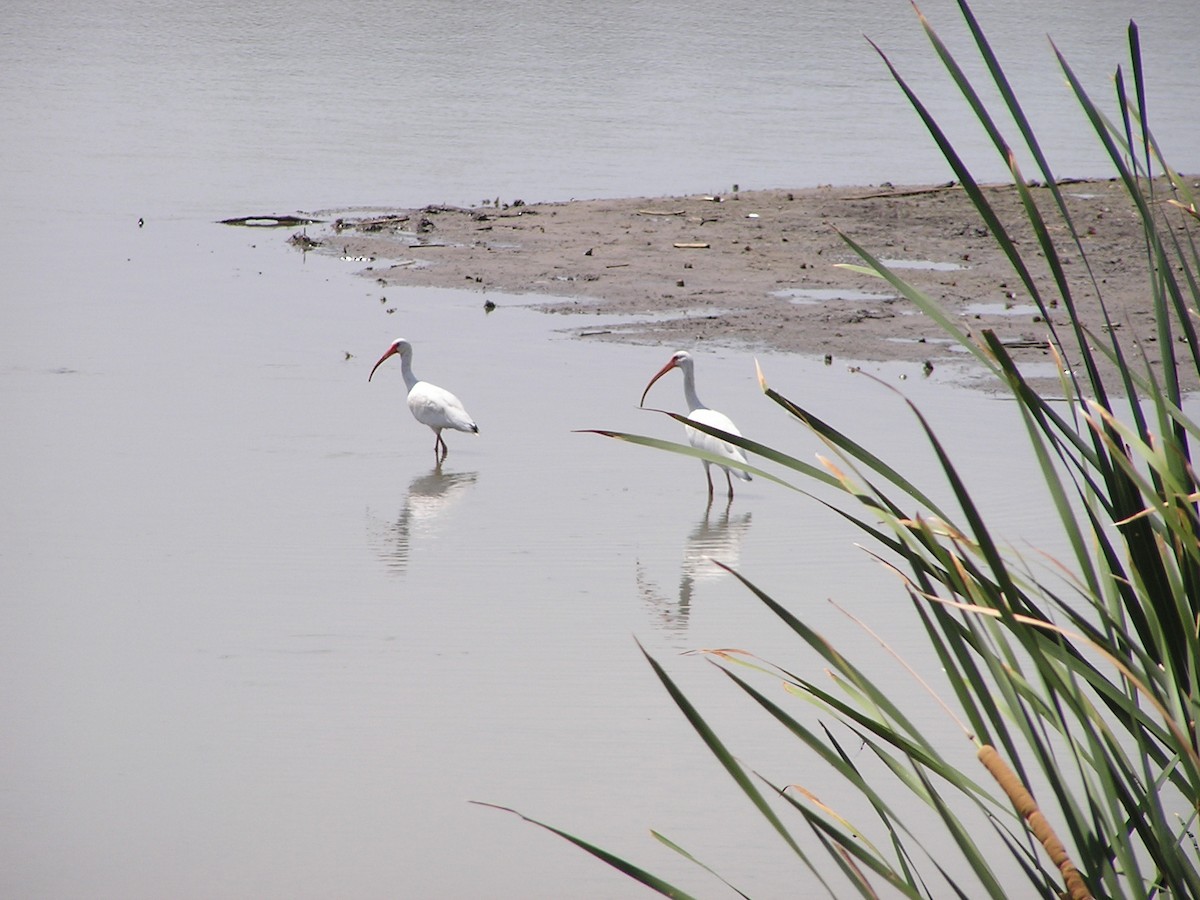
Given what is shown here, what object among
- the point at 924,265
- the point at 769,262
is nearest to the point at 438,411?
the point at 769,262

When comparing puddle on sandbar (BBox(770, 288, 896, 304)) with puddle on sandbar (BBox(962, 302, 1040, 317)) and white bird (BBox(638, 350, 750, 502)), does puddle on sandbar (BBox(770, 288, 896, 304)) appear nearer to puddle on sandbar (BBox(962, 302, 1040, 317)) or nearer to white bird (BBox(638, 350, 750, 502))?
puddle on sandbar (BBox(962, 302, 1040, 317))

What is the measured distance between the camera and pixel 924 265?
44.2 ft

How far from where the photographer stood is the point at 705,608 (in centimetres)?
590

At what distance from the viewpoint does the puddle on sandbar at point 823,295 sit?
12.2 meters

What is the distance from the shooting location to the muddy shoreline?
1120 cm

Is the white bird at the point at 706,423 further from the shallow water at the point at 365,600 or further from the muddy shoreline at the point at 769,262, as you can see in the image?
the muddy shoreline at the point at 769,262

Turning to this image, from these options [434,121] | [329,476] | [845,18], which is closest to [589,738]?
[329,476]

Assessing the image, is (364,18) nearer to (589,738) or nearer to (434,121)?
(434,121)

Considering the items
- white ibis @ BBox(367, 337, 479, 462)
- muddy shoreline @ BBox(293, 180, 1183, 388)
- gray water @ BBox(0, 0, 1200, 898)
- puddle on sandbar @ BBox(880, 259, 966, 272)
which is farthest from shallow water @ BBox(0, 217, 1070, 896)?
puddle on sandbar @ BBox(880, 259, 966, 272)

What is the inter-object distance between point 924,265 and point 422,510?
7.48 metres

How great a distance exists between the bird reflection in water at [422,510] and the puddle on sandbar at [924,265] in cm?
648

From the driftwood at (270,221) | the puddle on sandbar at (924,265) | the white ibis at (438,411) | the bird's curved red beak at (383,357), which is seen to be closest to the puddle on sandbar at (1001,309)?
the puddle on sandbar at (924,265)

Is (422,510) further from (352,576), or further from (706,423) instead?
(706,423)

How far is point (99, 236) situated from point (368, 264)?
3.44m
